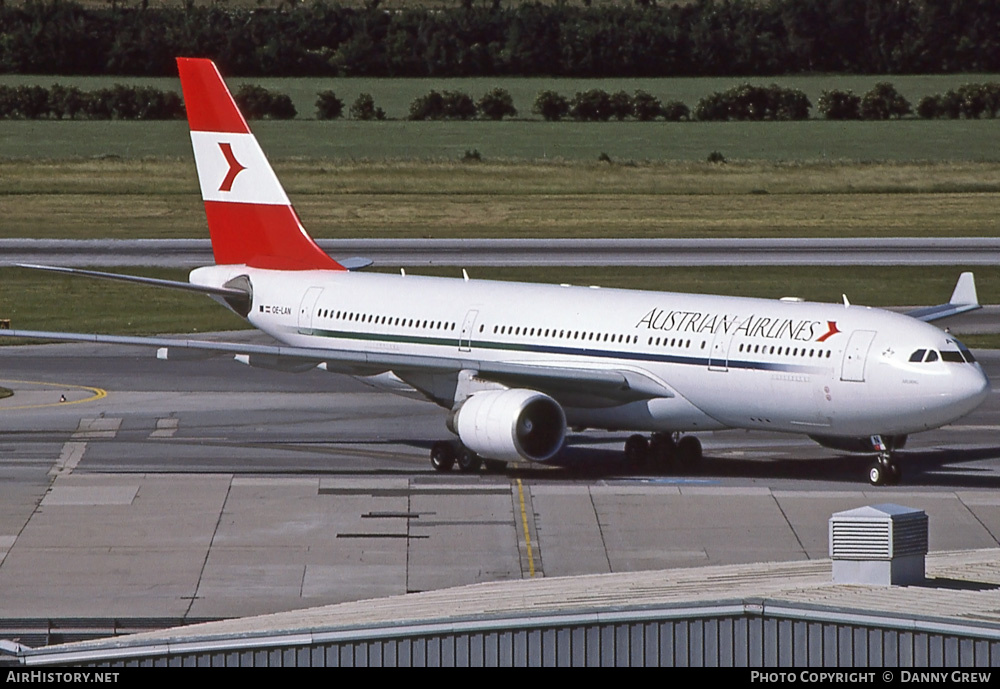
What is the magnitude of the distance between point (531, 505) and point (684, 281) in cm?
4289

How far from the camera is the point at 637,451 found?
4328 cm

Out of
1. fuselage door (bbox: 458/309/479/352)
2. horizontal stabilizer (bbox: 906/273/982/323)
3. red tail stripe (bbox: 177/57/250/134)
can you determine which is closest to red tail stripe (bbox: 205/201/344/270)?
red tail stripe (bbox: 177/57/250/134)

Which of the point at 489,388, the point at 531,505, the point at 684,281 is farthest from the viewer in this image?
the point at 684,281

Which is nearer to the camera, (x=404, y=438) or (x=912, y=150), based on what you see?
(x=404, y=438)

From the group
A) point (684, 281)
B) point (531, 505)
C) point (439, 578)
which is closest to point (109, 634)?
point (439, 578)

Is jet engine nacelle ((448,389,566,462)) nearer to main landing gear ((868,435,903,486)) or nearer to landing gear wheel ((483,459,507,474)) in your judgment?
landing gear wheel ((483,459,507,474))

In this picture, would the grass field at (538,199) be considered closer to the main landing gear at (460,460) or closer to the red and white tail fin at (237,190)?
the red and white tail fin at (237,190)

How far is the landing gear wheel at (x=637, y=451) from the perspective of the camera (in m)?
43.2

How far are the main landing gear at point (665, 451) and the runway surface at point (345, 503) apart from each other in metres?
0.57

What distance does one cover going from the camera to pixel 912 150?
→ 145125 mm

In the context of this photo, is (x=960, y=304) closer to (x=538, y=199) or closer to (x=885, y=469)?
(x=885, y=469)

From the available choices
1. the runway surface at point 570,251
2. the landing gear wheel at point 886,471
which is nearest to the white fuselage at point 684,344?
the landing gear wheel at point 886,471

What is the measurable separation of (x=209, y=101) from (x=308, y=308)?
6.94 metres
